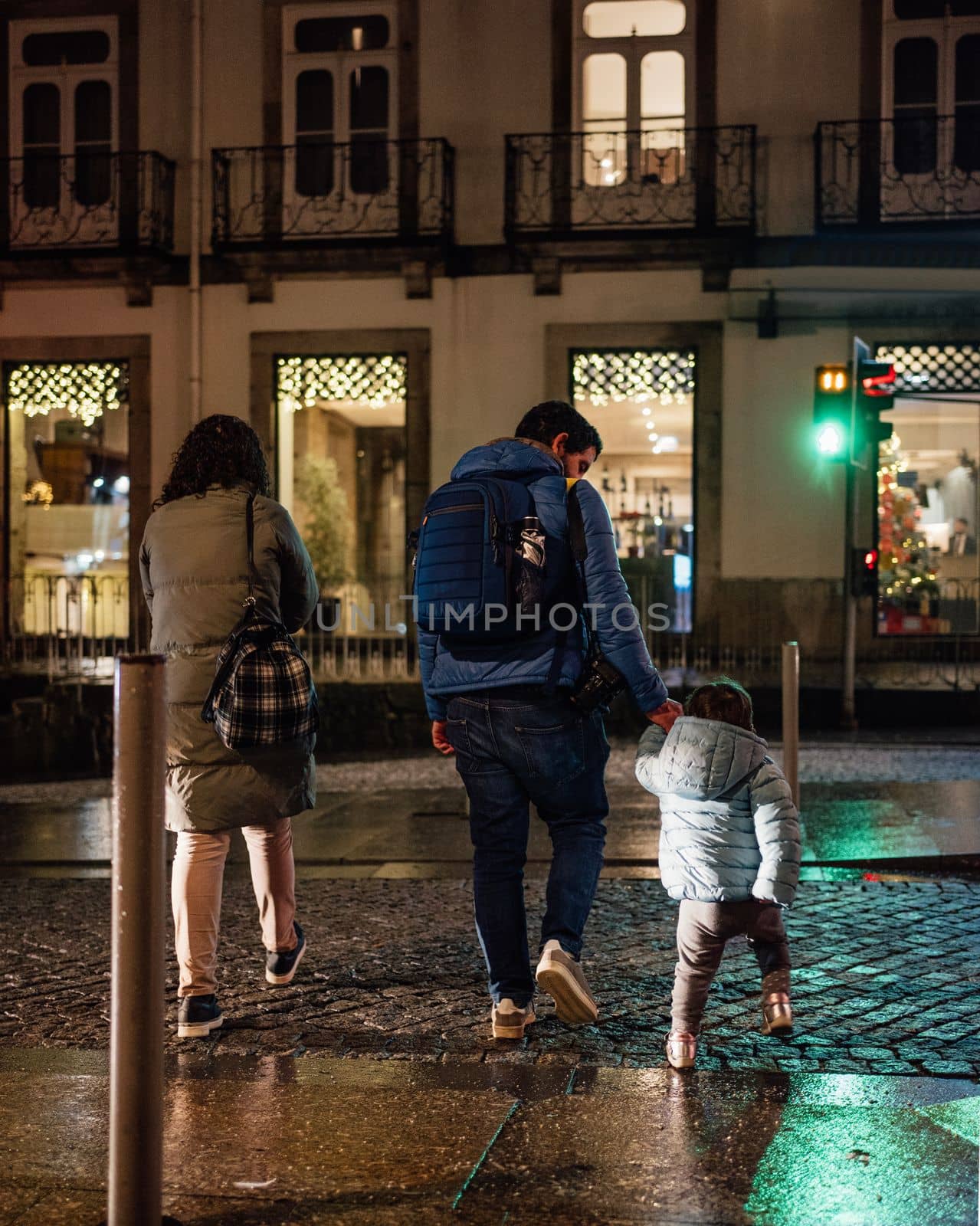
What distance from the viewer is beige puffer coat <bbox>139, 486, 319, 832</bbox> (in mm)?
4602

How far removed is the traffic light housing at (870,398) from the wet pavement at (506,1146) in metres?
10.1

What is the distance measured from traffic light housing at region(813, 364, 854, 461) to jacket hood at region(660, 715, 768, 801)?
9.86 meters

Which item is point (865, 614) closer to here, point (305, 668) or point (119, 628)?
point (119, 628)

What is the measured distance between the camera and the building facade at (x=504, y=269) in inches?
668

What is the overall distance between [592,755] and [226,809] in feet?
3.85

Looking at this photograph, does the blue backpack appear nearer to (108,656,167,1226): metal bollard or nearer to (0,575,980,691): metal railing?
(108,656,167,1226): metal bollard

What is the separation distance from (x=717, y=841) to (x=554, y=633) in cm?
77

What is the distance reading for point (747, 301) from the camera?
55.9 feet

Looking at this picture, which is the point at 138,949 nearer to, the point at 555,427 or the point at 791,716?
the point at 555,427

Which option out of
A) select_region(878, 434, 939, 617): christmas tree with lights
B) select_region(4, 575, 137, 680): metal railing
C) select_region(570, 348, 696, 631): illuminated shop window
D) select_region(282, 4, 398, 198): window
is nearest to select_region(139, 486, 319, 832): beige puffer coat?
select_region(4, 575, 137, 680): metal railing

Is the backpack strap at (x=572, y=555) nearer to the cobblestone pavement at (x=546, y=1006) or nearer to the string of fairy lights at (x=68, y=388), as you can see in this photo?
the cobblestone pavement at (x=546, y=1006)

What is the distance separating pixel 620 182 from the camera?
17438mm

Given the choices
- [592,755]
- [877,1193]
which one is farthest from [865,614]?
[877,1193]

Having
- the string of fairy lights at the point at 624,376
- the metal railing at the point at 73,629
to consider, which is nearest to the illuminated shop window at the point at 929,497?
the string of fairy lights at the point at 624,376
